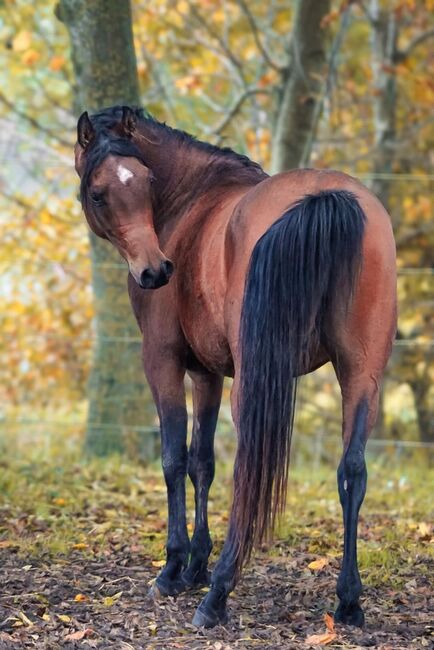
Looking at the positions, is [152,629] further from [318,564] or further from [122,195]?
[122,195]

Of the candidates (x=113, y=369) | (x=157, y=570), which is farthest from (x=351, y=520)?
(x=113, y=369)

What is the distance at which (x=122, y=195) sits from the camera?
4.35m

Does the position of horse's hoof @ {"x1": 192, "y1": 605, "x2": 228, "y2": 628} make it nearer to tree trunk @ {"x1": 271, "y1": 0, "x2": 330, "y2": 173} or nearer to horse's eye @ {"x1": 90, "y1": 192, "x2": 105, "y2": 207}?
horse's eye @ {"x1": 90, "y1": 192, "x2": 105, "y2": 207}

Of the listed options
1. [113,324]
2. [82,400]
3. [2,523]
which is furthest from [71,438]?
[2,523]

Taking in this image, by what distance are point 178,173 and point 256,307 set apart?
128cm

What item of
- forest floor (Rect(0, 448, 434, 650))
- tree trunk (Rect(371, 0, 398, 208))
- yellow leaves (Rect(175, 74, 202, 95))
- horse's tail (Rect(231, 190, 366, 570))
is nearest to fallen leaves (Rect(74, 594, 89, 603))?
forest floor (Rect(0, 448, 434, 650))

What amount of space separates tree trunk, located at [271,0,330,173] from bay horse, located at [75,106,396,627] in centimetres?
481

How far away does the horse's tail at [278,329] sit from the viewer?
3750 mm

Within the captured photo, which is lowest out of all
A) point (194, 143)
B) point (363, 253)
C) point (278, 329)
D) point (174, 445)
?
point (174, 445)

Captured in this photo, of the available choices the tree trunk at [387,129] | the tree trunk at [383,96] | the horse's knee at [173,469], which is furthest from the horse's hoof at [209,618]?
the tree trunk at [383,96]

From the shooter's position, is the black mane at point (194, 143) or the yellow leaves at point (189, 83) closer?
the black mane at point (194, 143)

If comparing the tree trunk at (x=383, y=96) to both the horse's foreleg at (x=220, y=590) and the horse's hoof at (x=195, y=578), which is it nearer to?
the horse's hoof at (x=195, y=578)

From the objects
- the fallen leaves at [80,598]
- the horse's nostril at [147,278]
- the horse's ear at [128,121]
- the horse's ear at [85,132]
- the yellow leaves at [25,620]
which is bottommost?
A: the yellow leaves at [25,620]

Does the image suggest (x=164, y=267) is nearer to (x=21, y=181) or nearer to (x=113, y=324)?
(x=113, y=324)
